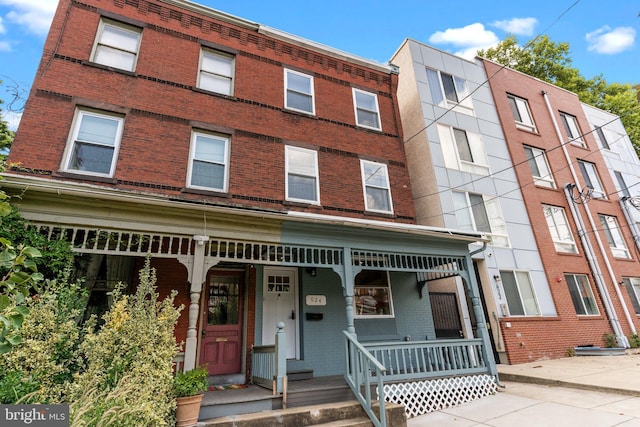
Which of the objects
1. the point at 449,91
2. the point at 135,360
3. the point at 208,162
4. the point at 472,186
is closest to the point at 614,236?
the point at 472,186

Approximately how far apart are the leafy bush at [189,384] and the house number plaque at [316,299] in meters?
3.67

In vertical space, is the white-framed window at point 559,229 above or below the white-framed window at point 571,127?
below

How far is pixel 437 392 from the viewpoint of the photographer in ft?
21.8

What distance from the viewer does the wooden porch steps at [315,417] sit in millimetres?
4648

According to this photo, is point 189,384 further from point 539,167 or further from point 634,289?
point 634,289

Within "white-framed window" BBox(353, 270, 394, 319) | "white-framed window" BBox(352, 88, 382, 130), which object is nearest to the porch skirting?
"white-framed window" BBox(353, 270, 394, 319)

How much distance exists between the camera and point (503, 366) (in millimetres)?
9555

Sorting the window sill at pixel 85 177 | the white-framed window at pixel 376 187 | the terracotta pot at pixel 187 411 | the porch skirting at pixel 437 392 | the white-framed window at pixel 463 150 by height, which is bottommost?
the porch skirting at pixel 437 392

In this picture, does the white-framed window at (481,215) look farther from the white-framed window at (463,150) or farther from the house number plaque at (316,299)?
the house number plaque at (316,299)

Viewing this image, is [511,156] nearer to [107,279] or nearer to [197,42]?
[197,42]

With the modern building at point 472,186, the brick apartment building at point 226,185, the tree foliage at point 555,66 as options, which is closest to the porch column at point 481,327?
the brick apartment building at point 226,185

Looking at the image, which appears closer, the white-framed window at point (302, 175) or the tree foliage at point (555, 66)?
the white-framed window at point (302, 175)

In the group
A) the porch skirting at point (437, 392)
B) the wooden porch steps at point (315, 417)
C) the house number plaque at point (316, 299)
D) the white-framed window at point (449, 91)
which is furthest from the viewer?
the white-framed window at point (449, 91)

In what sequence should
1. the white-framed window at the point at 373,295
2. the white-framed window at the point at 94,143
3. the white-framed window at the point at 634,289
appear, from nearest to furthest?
the white-framed window at the point at 94,143 → the white-framed window at the point at 373,295 → the white-framed window at the point at 634,289
